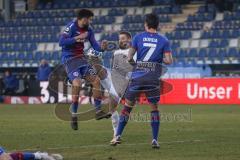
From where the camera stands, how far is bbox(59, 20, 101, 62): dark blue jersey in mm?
13648

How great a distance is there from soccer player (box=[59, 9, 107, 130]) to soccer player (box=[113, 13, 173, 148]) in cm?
195

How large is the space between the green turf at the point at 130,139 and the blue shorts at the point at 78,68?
122cm

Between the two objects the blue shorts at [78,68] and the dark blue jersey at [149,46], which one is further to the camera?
the blue shorts at [78,68]

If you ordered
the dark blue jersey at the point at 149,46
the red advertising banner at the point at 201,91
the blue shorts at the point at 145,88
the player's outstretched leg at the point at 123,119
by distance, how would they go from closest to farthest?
the dark blue jersey at the point at 149,46 < the blue shorts at the point at 145,88 < the player's outstretched leg at the point at 123,119 < the red advertising banner at the point at 201,91

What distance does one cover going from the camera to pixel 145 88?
38.6 ft

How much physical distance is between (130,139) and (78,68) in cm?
196

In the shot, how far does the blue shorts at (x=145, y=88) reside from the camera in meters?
11.7

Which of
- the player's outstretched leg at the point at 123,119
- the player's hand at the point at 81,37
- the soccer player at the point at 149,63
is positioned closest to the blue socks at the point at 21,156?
the soccer player at the point at 149,63

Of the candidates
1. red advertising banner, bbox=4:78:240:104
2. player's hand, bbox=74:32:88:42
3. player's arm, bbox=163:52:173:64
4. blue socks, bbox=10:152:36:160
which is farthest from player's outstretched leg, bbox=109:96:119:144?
red advertising banner, bbox=4:78:240:104

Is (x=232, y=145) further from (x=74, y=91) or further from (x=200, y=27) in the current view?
(x=200, y=27)

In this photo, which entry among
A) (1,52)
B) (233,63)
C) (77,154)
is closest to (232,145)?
(77,154)

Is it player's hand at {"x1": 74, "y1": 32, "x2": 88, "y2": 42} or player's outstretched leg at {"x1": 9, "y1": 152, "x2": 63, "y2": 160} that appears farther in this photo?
player's hand at {"x1": 74, "y1": 32, "x2": 88, "y2": 42}

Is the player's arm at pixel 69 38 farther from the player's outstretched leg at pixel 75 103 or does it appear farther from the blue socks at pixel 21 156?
the blue socks at pixel 21 156

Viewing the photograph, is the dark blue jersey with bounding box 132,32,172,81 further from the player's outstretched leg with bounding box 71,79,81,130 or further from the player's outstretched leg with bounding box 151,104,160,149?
the player's outstretched leg with bounding box 71,79,81,130
